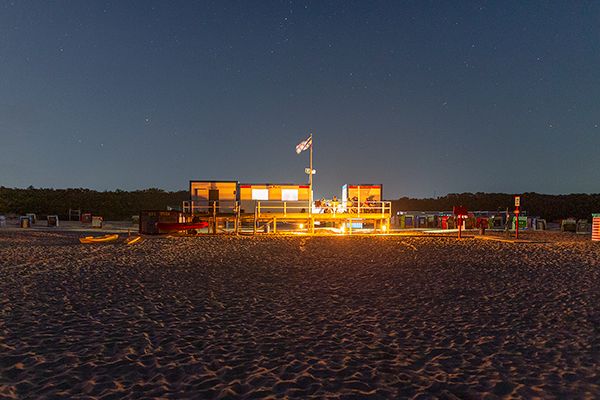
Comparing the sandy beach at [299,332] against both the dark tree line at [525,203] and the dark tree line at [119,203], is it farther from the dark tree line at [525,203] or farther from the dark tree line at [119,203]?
the dark tree line at [525,203]

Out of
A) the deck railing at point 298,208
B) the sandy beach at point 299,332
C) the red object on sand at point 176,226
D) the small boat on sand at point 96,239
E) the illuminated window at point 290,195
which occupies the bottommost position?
the sandy beach at point 299,332

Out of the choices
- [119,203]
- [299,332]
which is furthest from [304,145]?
[119,203]

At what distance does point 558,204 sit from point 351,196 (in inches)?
2452

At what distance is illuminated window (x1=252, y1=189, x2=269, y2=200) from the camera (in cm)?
3219

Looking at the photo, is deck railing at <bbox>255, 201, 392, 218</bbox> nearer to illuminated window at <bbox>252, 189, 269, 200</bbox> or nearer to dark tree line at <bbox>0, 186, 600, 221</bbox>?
illuminated window at <bbox>252, 189, 269, 200</bbox>

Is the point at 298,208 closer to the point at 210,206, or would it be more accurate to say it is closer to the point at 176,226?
the point at 210,206

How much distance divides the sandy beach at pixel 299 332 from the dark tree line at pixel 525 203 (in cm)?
6813

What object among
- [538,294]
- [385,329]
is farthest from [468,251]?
[385,329]

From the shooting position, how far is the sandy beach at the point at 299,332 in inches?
187

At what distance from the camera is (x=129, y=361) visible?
544cm

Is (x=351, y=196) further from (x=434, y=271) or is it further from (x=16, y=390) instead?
(x=16, y=390)

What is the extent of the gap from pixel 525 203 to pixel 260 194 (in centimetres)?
7289

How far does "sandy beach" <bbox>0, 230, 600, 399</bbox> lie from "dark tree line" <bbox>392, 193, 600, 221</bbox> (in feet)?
224

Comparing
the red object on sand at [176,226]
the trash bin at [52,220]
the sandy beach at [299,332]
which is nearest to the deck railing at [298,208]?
the red object on sand at [176,226]
